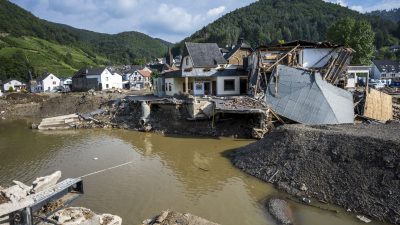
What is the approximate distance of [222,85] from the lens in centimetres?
3794

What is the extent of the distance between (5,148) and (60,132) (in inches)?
276

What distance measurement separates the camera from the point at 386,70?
82.7 m

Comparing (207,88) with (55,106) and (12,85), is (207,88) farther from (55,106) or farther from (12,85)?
(12,85)

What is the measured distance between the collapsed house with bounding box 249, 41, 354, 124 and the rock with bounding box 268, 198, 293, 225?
13820mm

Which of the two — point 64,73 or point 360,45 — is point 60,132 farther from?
point 64,73

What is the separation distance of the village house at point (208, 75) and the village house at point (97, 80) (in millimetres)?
38867

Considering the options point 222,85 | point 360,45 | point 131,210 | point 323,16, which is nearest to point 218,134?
point 222,85

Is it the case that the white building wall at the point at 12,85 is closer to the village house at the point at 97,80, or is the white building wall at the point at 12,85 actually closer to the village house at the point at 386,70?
the village house at the point at 97,80

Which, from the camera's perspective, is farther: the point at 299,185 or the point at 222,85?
the point at 222,85

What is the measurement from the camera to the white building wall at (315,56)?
115ft

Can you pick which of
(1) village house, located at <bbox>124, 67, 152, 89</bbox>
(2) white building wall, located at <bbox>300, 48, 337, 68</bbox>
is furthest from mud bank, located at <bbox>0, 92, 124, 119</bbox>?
(2) white building wall, located at <bbox>300, 48, 337, 68</bbox>

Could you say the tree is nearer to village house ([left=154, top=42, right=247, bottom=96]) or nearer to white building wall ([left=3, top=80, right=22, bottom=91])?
village house ([left=154, top=42, right=247, bottom=96])

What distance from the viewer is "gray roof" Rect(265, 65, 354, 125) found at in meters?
27.5

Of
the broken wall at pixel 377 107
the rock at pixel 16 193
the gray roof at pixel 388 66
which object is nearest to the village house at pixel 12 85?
the broken wall at pixel 377 107
